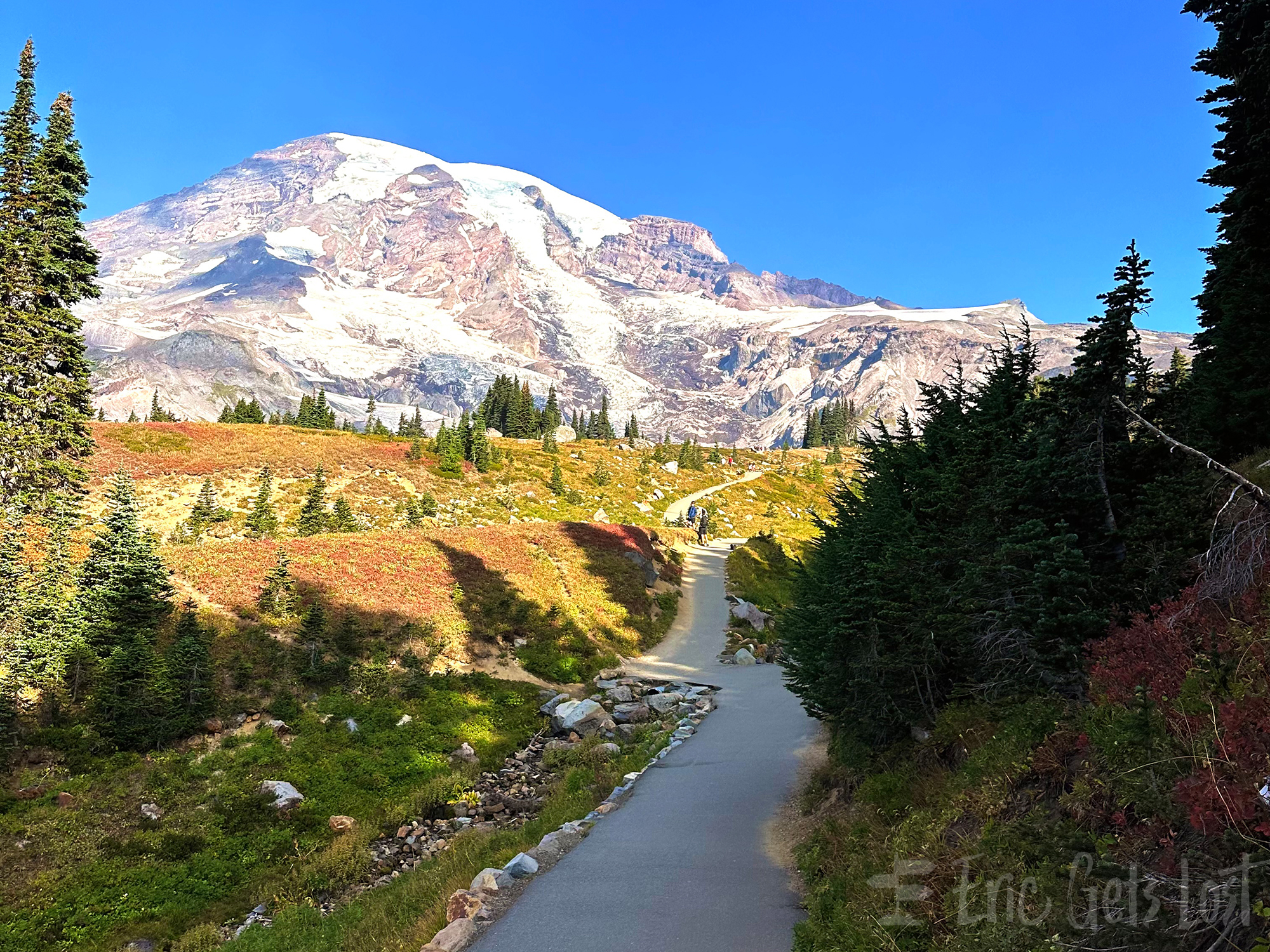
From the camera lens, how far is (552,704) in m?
23.1

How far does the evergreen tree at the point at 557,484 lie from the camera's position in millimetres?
65312

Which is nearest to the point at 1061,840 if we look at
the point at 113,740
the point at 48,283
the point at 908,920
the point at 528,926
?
the point at 908,920

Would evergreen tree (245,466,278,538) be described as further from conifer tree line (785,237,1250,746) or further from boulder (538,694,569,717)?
Result: conifer tree line (785,237,1250,746)

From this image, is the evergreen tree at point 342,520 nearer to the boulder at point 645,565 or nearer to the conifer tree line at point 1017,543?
the boulder at point 645,565

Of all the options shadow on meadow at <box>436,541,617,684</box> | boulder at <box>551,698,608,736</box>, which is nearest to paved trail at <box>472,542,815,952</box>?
boulder at <box>551,698,608,736</box>

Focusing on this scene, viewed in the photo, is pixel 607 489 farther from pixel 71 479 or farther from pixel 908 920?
pixel 908 920

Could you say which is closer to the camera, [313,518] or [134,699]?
[134,699]

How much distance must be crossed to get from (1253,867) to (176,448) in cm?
6700

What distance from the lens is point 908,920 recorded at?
6.91 meters

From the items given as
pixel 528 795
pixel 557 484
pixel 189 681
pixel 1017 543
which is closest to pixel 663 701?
pixel 528 795

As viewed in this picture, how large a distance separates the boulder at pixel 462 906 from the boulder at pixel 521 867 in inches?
37.4

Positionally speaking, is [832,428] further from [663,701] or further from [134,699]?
[134,699]

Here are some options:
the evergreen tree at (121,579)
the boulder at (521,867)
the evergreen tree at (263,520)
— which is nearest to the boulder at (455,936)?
the boulder at (521,867)

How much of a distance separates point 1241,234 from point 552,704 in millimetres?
23328
